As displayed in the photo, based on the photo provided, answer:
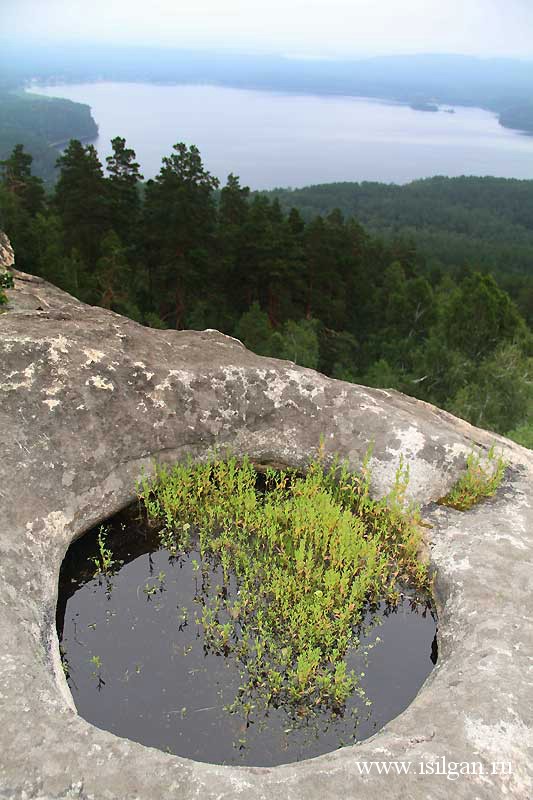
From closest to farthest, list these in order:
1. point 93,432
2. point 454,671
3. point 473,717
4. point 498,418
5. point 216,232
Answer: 1. point 473,717
2. point 454,671
3. point 93,432
4. point 498,418
5. point 216,232

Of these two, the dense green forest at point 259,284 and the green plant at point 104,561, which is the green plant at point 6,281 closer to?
the green plant at point 104,561

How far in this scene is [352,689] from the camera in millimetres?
6434

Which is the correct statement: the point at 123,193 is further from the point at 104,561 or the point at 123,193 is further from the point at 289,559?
the point at 289,559

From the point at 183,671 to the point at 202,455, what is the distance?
12.7ft

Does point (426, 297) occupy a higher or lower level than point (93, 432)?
lower

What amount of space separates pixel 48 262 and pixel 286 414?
21382 millimetres

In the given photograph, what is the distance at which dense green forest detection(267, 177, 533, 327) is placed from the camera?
11462 centimetres

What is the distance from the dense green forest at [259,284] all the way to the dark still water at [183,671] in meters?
22.3

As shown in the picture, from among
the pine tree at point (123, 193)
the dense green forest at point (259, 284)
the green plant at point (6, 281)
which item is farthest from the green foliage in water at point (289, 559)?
the pine tree at point (123, 193)

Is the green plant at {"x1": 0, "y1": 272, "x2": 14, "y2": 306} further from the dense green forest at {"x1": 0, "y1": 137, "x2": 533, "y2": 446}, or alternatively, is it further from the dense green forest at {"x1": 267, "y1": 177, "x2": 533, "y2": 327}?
the dense green forest at {"x1": 267, "y1": 177, "x2": 533, "y2": 327}

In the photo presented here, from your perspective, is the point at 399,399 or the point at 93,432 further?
the point at 399,399

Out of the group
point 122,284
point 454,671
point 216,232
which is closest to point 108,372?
point 454,671

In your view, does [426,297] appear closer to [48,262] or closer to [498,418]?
[498,418]

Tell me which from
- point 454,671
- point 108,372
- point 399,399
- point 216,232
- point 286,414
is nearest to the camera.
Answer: point 454,671
